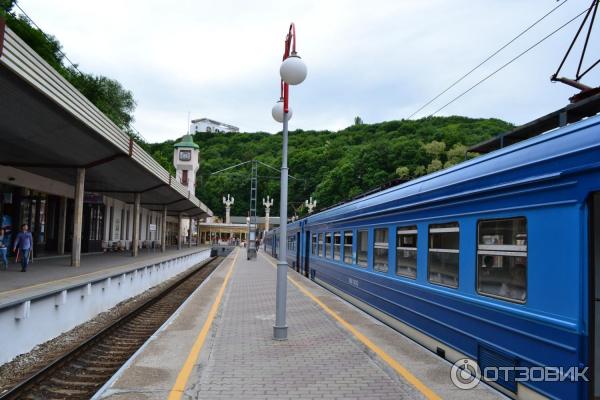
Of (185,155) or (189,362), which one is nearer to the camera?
(189,362)

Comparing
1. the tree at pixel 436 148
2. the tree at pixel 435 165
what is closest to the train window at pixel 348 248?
the tree at pixel 435 165

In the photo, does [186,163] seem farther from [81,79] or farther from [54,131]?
[54,131]

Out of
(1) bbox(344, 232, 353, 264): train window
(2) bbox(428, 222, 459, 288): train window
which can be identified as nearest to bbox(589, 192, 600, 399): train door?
(2) bbox(428, 222, 459, 288): train window

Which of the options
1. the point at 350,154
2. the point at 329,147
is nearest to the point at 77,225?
the point at 350,154

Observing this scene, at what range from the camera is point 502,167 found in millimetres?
5375

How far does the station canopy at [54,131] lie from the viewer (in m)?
9.87

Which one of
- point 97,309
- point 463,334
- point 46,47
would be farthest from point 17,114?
point 46,47

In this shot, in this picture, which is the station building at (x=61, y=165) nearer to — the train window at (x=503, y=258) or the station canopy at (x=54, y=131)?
the station canopy at (x=54, y=131)

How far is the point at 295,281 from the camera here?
17797 mm

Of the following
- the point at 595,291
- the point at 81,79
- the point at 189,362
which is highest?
the point at 81,79

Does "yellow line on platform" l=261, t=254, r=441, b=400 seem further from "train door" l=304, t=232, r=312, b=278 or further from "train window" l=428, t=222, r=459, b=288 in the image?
"train door" l=304, t=232, r=312, b=278

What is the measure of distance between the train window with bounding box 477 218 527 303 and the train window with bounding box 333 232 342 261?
26.5ft

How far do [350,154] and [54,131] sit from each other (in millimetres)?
57993

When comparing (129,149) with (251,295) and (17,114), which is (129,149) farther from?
(251,295)
